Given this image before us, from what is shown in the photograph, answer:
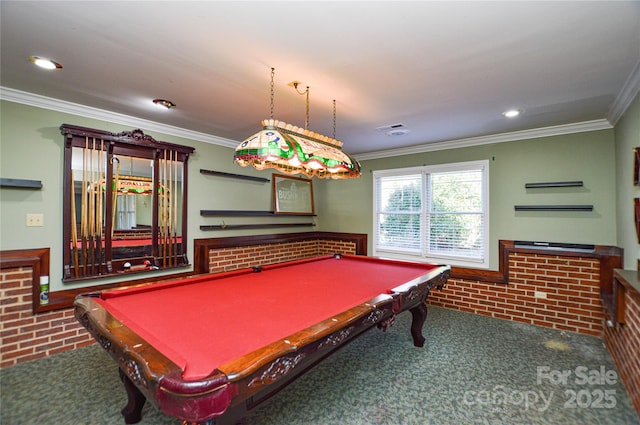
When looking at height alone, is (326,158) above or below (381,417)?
above

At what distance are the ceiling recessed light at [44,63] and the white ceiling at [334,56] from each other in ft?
0.17

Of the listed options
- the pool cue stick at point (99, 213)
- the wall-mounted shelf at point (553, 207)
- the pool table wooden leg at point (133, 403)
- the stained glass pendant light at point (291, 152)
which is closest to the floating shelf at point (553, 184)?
the wall-mounted shelf at point (553, 207)

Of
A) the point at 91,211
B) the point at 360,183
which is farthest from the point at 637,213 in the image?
the point at 91,211

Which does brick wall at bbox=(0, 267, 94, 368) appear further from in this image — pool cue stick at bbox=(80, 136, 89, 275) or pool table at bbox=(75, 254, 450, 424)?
pool table at bbox=(75, 254, 450, 424)

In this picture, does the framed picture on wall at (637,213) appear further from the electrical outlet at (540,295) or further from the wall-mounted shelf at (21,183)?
the wall-mounted shelf at (21,183)

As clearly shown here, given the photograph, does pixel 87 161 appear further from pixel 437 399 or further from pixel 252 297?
pixel 437 399

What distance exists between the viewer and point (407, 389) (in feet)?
7.07

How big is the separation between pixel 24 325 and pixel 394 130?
4133 mm

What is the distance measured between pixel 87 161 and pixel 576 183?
5.17 meters

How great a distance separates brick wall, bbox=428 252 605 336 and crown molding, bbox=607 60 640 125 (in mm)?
1504

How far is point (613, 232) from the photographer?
123 inches

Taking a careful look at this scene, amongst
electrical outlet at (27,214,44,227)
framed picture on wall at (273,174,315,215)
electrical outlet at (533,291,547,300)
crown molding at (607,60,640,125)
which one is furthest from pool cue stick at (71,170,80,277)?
electrical outlet at (533,291,547,300)

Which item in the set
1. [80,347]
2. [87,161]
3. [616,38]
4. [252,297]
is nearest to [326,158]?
[252,297]

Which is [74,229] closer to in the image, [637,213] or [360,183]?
[360,183]
